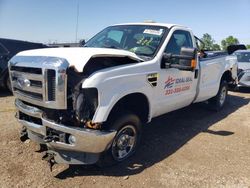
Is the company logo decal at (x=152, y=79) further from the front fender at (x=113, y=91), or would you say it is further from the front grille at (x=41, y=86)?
the front grille at (x=41, y=86)

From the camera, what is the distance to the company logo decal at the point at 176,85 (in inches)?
194

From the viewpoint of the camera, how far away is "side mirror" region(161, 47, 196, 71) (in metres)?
4.32

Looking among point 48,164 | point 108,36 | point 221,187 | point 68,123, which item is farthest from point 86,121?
point 108,36

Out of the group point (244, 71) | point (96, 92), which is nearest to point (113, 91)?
point (96, 92)

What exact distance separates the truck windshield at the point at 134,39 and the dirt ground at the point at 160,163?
1597 mm

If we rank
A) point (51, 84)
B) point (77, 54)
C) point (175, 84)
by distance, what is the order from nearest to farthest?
1. point (51, 84)
2. point (77, 54)
3. point (175, 84)

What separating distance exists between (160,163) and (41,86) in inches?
79.9

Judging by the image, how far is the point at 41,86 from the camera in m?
3.69

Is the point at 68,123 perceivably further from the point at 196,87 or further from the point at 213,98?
the point at 213,98

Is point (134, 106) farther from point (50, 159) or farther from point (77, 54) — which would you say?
point (50, 159)

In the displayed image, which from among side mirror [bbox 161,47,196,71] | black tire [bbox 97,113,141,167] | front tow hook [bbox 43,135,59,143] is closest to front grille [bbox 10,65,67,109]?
front tow hook [bbox 43,135,59,143]

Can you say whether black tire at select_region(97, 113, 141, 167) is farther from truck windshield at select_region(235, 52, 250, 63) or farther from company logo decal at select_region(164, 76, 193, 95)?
truck windshield at select_region(235, 52, 250, 63)

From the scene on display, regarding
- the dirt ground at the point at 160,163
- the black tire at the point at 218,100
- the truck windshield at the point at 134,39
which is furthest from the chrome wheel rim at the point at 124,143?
the black tire at the point at 218,100

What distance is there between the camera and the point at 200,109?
779 cm
